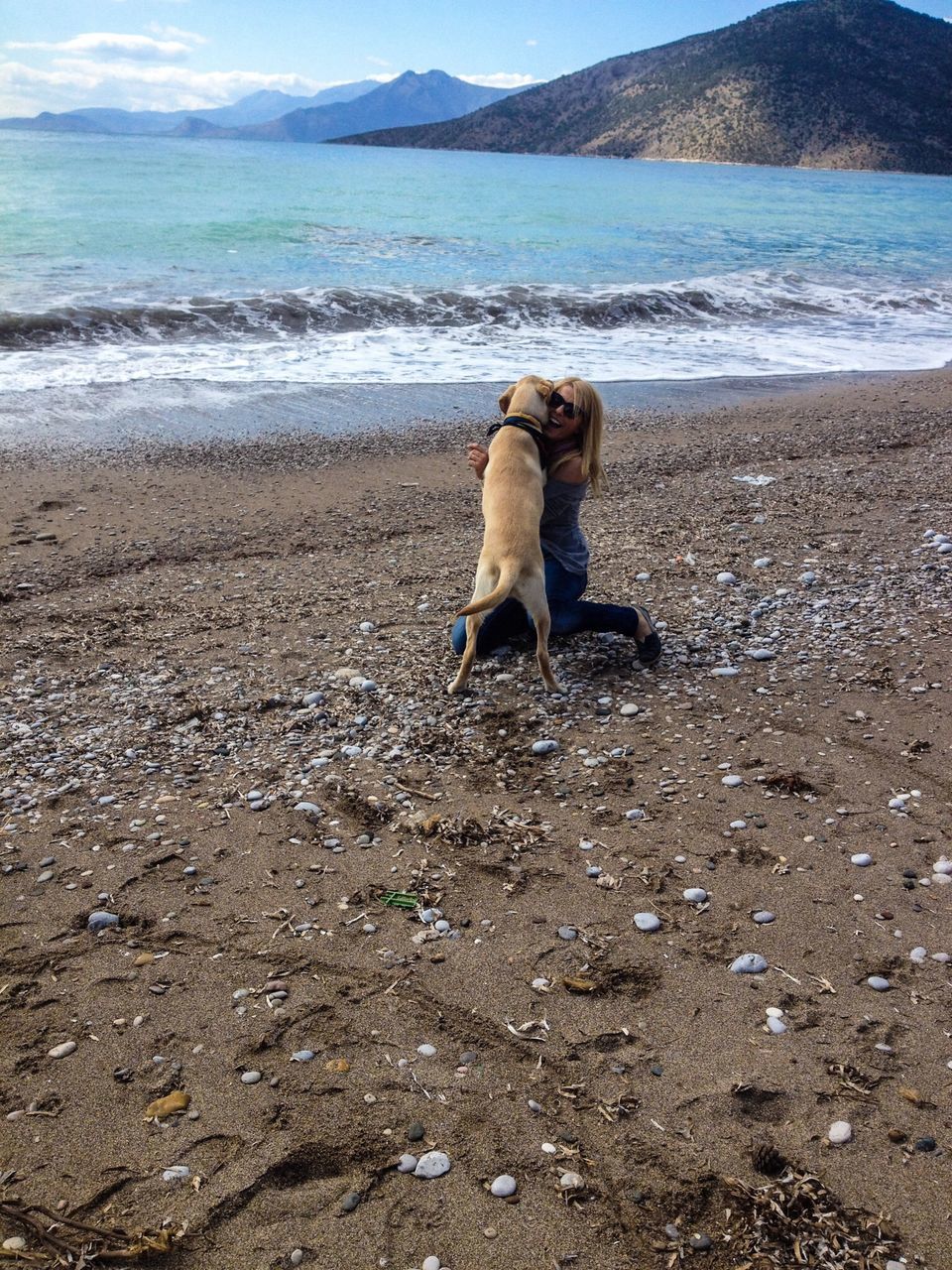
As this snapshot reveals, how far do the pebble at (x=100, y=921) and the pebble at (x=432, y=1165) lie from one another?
157 cm

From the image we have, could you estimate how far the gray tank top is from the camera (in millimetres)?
5414

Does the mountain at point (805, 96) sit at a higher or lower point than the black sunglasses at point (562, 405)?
higher

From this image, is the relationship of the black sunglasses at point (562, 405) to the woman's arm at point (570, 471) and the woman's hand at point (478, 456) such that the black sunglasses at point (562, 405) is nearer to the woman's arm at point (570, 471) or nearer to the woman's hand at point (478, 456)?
the woman's arm at point (570, 471)

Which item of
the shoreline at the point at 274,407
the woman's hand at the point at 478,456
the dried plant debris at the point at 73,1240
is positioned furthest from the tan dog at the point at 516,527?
the shoreline at the point at 274,407

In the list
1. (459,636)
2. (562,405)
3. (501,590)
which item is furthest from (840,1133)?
(562,405)

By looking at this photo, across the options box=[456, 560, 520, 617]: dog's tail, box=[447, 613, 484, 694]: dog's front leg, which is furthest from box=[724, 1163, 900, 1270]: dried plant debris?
box=[447, 613, 484, 694]: dog's front leg

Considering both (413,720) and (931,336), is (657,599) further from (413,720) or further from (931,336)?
(931,336)

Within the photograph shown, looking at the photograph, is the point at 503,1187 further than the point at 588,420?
No

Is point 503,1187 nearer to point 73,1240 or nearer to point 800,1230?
point 800,1230

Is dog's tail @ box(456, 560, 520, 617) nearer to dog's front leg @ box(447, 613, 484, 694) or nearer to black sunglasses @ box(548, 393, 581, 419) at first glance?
dog's front leg @ box(447, 613, 484, 694)

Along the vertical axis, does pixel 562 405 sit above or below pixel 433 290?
below

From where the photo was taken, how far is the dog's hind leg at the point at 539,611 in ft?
15.8

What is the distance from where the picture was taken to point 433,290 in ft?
65.5

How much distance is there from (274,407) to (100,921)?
30.6ft
